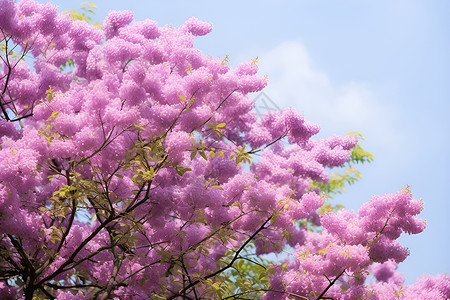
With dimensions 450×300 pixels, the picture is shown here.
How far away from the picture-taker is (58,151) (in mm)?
5008

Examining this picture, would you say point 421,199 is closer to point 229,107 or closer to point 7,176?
point 229,107

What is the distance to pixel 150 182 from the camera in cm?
498

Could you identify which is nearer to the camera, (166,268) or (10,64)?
(166,268)

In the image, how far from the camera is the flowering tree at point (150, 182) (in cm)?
509

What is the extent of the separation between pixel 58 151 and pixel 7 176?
19.6 inches

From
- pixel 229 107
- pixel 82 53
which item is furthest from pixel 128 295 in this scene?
pixel 82 53

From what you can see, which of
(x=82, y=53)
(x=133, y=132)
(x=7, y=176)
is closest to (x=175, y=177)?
(x=133, y=132)

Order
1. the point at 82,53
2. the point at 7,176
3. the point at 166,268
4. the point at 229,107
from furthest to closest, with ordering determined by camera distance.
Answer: the point at 82,53
the point at 229,107
the point at 166,268
the point at 7,176

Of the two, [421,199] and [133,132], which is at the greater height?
[133,132]

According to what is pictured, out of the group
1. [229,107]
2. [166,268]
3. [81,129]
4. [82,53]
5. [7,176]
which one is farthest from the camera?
[82,53]

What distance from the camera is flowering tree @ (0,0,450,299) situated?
509cm

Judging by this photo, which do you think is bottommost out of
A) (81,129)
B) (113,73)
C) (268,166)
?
(81,129)

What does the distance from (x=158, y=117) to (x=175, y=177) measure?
3.06ft

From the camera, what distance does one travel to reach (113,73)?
608cm
